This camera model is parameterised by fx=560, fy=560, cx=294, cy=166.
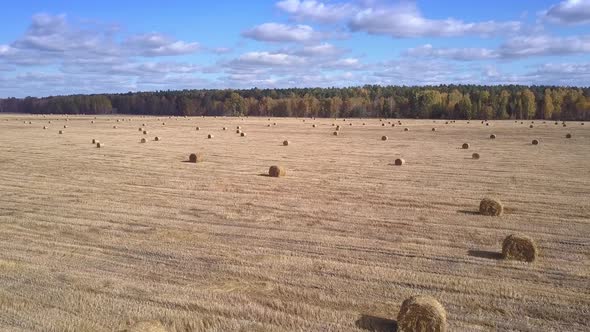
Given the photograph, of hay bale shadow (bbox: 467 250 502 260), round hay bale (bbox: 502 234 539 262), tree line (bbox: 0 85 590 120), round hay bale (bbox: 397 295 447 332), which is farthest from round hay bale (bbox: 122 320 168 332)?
tree line (bbox: 0 85 590 120)

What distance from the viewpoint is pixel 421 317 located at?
25.0ft

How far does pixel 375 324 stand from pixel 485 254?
172 inches

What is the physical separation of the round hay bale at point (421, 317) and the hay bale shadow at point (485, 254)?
3.84 metres

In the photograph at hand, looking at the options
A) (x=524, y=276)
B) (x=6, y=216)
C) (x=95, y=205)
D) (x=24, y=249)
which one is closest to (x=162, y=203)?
(x=95, y=205)

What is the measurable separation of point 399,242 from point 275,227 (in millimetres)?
3165

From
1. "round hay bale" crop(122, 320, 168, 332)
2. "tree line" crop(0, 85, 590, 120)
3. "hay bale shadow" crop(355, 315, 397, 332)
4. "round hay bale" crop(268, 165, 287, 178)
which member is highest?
"tree line" crop(0, 85, 590, 120)

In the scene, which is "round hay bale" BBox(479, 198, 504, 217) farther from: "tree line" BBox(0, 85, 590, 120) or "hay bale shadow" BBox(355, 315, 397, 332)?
"tree line" BBox(0, 85, 590, 120)

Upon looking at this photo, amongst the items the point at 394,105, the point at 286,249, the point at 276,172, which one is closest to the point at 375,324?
the point at 286,249

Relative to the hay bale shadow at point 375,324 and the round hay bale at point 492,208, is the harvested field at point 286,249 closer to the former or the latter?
the hay bale shadow at point 375,324

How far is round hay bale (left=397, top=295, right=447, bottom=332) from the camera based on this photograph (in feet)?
24.9

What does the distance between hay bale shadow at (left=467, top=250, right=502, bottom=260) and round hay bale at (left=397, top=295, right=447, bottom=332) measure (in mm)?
3840

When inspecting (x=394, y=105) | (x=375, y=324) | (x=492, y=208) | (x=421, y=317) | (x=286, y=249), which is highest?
(x=394, y=105)

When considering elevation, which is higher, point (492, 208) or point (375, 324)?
point (492, 208)

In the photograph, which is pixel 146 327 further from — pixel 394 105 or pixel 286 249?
pixel 394 105
